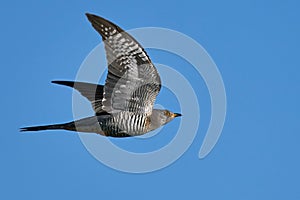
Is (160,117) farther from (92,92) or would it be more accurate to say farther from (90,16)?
(90,16)

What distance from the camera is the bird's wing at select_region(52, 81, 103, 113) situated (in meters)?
14.3


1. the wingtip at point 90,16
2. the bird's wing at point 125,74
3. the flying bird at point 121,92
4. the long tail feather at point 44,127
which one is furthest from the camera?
the long tail feather at point 44,127

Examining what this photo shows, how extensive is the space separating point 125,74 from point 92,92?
1.38 metres

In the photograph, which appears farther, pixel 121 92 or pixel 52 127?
pixel 52 127

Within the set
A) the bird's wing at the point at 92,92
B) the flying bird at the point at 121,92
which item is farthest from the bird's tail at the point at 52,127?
the bird's wing at the point at 92,92

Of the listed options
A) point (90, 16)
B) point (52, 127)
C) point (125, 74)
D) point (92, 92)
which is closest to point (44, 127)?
point (52, 127)

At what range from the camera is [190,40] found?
14.2 meters

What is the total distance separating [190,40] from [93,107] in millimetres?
2259

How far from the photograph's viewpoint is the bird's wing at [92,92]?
47.0 feet

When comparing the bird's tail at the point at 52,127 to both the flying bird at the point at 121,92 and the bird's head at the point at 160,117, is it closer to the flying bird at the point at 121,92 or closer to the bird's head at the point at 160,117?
the flying bird at the point at 121,92

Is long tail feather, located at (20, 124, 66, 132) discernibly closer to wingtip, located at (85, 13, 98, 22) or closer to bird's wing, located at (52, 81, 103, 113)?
bird's wing, located at (52, 81, 103, 113)

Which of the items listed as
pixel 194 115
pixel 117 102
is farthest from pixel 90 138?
pixel 194 115

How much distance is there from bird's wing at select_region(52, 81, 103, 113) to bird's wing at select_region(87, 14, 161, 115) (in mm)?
400

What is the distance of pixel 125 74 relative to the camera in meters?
13.2
